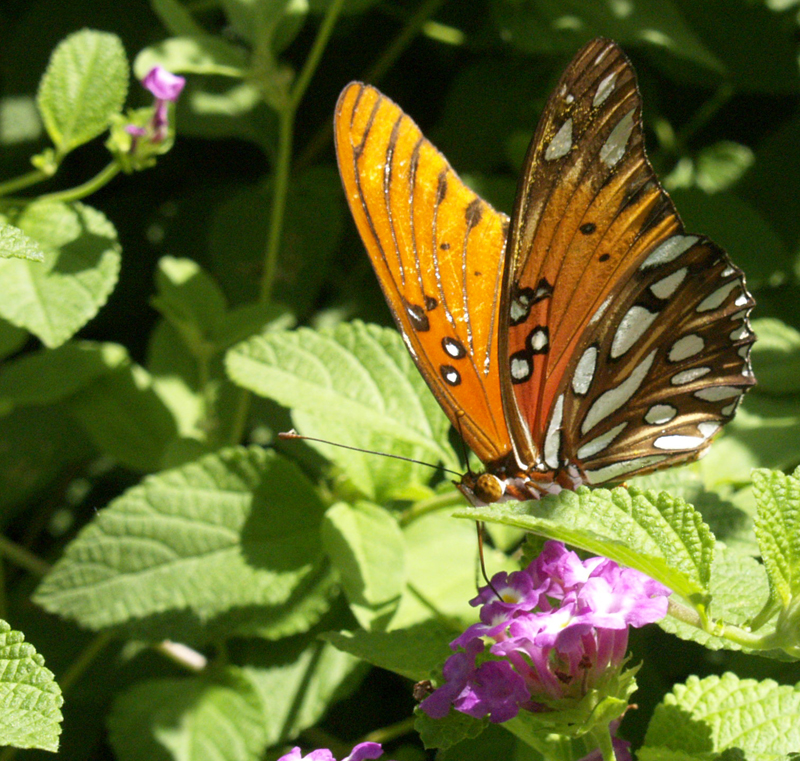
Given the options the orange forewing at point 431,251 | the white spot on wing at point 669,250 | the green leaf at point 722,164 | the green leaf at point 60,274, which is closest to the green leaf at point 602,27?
the green leaf at point 722,164

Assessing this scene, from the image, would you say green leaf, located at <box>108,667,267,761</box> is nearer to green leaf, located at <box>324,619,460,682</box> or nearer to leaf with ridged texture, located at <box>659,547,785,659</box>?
green leaf, located at <box>324,619,460,682</box>

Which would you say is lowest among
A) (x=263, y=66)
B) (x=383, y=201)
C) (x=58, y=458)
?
(x=58, y=458)

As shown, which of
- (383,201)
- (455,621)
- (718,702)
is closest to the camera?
(718,702)

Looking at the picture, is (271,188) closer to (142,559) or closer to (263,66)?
(263,66)

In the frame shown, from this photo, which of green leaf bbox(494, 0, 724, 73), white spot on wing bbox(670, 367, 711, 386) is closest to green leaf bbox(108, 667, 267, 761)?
white spot on wing bbox(670, 367, 711, 386)

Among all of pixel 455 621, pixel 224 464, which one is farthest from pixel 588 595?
pixel 224 464

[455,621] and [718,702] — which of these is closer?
[718,702]

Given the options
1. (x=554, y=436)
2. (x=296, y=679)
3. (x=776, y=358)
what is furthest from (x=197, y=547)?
(x=776, y=358)

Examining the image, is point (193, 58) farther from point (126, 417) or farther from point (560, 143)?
point (560, 143)
